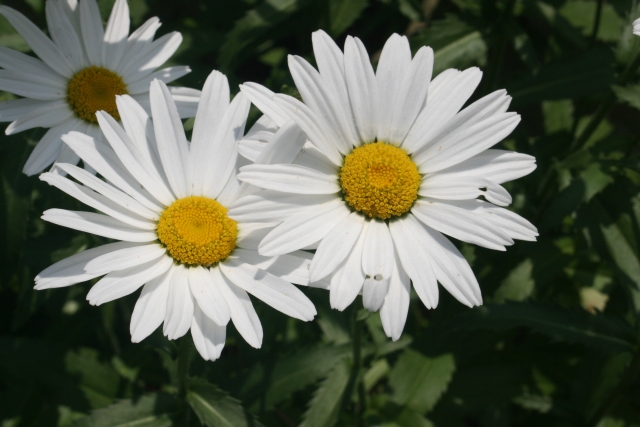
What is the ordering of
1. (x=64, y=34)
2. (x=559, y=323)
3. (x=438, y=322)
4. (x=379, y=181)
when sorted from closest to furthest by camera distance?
1. (x=379, y=181)
2. (x=64, y=34)
3. (x=559, y=323)
4. (x=438, y=322)

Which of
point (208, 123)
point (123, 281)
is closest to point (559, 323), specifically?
point (208, 123)

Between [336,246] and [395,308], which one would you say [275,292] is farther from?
[395,308]

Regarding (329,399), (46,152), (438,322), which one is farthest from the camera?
(438,322)

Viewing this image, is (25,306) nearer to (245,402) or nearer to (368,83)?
(245,402)

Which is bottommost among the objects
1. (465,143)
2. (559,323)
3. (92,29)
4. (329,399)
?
(329,399)

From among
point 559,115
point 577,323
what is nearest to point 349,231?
point 577,323

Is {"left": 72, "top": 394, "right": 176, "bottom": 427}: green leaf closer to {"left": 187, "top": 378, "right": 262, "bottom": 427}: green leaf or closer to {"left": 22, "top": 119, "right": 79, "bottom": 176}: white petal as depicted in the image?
{"left": 187, "top": 378, "right": 262, "bottom": 427}: green leaf

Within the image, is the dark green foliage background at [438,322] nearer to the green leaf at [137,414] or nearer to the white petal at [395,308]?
the green leaf at [137,414]

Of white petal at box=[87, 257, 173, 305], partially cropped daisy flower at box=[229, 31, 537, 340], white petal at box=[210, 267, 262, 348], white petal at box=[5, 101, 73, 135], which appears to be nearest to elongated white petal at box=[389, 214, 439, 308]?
partially cropped daisy flower at box=[229, 31, 537, 340]
